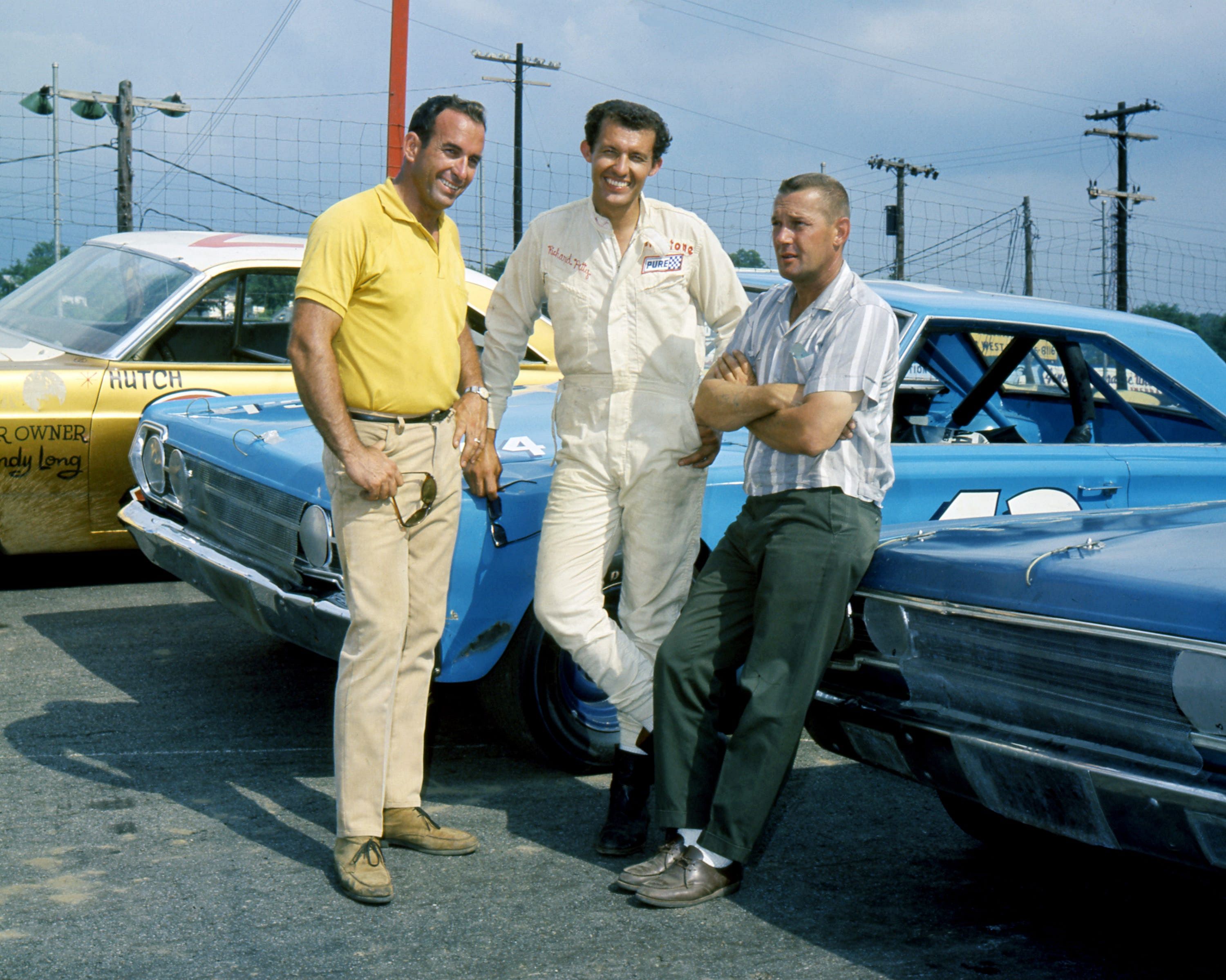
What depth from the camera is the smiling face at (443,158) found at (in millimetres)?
3467

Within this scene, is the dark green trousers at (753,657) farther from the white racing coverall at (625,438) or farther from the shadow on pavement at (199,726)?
the shadow on pavement at (199,726)

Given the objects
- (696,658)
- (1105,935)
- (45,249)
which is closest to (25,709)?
(696,658)

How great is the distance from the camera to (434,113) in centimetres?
347

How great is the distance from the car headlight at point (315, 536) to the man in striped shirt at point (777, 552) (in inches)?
42.1

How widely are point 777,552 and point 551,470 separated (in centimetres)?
96

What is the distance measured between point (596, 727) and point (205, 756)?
125 centimetres

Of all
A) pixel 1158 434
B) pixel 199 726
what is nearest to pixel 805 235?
pixel 1158 434

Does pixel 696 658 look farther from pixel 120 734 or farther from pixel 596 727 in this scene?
pixel 120 734

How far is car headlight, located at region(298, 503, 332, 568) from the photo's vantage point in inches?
150

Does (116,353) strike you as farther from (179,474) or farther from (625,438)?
(625,438)

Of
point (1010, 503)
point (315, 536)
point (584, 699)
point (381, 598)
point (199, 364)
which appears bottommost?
point (584, 699)

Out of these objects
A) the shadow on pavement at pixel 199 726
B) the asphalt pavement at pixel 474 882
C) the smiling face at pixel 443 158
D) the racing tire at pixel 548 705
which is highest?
the smiling face at pixel 443 158

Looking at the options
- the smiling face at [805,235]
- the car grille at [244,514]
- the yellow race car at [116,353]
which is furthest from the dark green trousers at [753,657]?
the yellow race car at [116,353]

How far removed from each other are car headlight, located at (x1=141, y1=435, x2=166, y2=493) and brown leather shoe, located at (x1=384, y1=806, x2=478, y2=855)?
195cm
